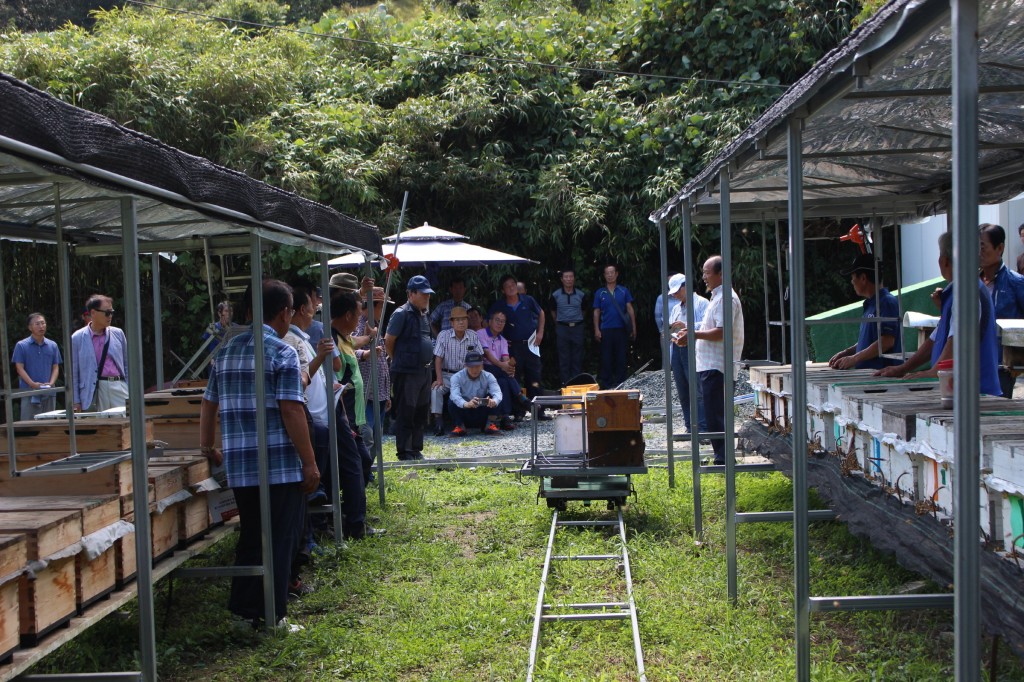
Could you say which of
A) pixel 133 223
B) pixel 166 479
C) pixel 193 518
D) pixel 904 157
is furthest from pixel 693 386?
pixel 133 223

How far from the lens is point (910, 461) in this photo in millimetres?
4516

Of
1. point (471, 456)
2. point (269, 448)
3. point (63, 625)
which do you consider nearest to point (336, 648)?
point (269, 448)

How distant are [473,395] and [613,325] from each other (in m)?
3.09

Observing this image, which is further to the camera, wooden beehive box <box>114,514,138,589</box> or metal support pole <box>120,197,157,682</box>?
wooden beehive box <box>114,514,138,589</box>

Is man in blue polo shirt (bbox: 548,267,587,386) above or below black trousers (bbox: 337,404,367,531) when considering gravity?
above

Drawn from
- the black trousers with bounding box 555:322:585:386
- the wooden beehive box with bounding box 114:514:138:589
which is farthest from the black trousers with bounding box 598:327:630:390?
the wooden beehive box with bounding box 114:514:138:589

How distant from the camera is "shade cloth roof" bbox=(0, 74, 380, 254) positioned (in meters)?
3.07

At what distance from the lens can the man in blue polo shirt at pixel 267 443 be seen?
5574 mm

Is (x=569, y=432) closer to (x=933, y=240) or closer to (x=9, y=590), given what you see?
(x=9, y=590)

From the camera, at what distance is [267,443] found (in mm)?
5629

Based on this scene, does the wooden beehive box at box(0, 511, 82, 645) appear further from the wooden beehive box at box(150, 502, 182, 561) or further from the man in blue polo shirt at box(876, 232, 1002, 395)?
the man in blue polo shirt at box(876, 232, 1002, 395)

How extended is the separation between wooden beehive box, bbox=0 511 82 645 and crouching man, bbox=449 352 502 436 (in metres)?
9.09

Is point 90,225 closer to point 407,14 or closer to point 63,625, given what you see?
point 63,625

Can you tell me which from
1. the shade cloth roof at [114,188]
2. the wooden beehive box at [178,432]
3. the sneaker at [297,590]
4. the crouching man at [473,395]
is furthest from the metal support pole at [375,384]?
the crouching man at [473,395]
